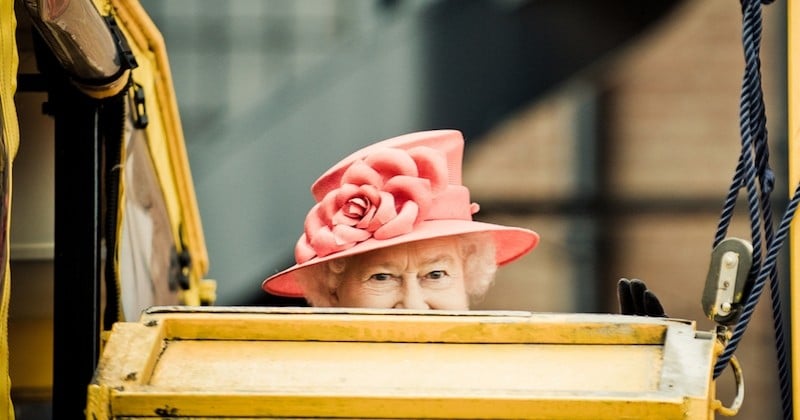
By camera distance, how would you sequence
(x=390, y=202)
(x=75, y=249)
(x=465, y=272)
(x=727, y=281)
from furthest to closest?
1. (x=465, y=272)
2. (x=75, y=249)
3. (x=390, y=202)
4. (x=727, y=281)

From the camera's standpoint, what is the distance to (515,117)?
5180 millimetres

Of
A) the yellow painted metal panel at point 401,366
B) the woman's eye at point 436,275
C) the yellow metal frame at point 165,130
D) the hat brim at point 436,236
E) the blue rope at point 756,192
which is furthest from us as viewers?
the yellow metal frame at point 165,130

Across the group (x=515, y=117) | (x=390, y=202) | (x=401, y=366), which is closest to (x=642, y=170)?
(x=515, y=117)

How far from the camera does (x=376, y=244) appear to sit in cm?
232

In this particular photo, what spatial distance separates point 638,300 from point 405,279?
0.55 m

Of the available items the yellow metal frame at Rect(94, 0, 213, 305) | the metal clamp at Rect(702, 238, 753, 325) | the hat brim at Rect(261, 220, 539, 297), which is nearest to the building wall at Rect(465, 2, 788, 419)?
the yellow metal frame at Rect(94, 0, 213, 305)

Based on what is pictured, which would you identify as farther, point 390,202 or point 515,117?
point 515,117

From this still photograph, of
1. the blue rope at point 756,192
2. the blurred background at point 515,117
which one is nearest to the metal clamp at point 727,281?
the blue rope at point 756,192

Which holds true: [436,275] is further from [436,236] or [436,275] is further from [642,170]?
[642,170]

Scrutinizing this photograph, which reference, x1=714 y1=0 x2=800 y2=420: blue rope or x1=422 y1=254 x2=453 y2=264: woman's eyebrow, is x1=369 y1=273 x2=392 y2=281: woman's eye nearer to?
x1=422 y1=254 x2=453 y2=264: woman's eyebrow

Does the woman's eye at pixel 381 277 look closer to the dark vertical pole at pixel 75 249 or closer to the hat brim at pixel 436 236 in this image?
the hat brim at pixel 436 236

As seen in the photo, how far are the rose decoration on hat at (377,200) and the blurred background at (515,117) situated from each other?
2602mm

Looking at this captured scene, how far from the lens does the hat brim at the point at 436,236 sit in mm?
2324

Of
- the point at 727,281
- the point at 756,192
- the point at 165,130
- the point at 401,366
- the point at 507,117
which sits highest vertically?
the point at 507,117
